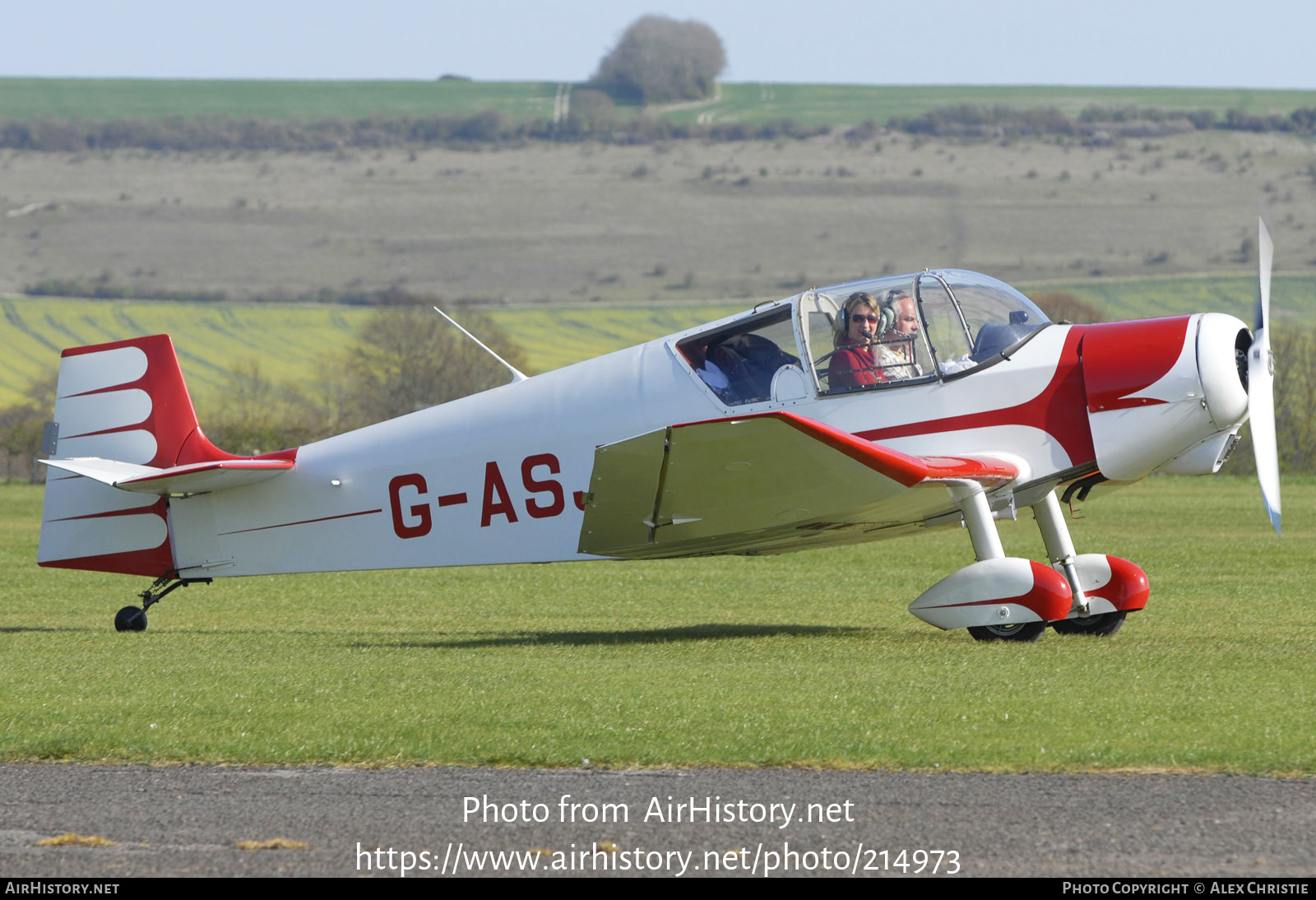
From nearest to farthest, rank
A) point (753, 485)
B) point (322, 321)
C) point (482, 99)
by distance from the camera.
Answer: point (753, 485)
point (322, 321)
point (482, 99)

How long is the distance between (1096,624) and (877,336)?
8.46ft

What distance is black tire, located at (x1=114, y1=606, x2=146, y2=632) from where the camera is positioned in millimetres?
11602

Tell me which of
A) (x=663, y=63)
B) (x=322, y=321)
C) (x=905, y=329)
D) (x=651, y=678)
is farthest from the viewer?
(x=663, y=63)

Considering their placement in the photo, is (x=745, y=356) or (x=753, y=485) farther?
(x=745, y=356)

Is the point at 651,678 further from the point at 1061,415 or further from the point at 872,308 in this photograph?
the point at 1061,415

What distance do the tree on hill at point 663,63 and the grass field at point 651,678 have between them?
383 ft

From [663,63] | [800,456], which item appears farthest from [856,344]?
[663,63]

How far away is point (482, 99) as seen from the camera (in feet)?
397

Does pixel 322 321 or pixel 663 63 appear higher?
pixel 663 63

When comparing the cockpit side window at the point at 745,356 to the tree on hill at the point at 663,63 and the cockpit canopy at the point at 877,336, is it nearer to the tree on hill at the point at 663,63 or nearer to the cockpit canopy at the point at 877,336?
the cockpit canopy at the point at 877,336

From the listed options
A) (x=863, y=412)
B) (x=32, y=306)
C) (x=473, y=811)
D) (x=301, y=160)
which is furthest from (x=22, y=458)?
(x=301, y=160)

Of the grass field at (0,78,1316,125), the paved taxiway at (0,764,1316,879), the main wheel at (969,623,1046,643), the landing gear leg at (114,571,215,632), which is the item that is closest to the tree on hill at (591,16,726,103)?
the grass field at (0,78,1316,125)

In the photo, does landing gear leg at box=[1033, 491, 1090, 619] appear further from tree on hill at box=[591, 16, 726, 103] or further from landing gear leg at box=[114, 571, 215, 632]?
tree on hill at box=[591, 16, 726, 103]

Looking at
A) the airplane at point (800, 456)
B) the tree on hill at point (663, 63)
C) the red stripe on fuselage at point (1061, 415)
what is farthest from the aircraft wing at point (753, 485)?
the tree on hill at point (663, 63)
